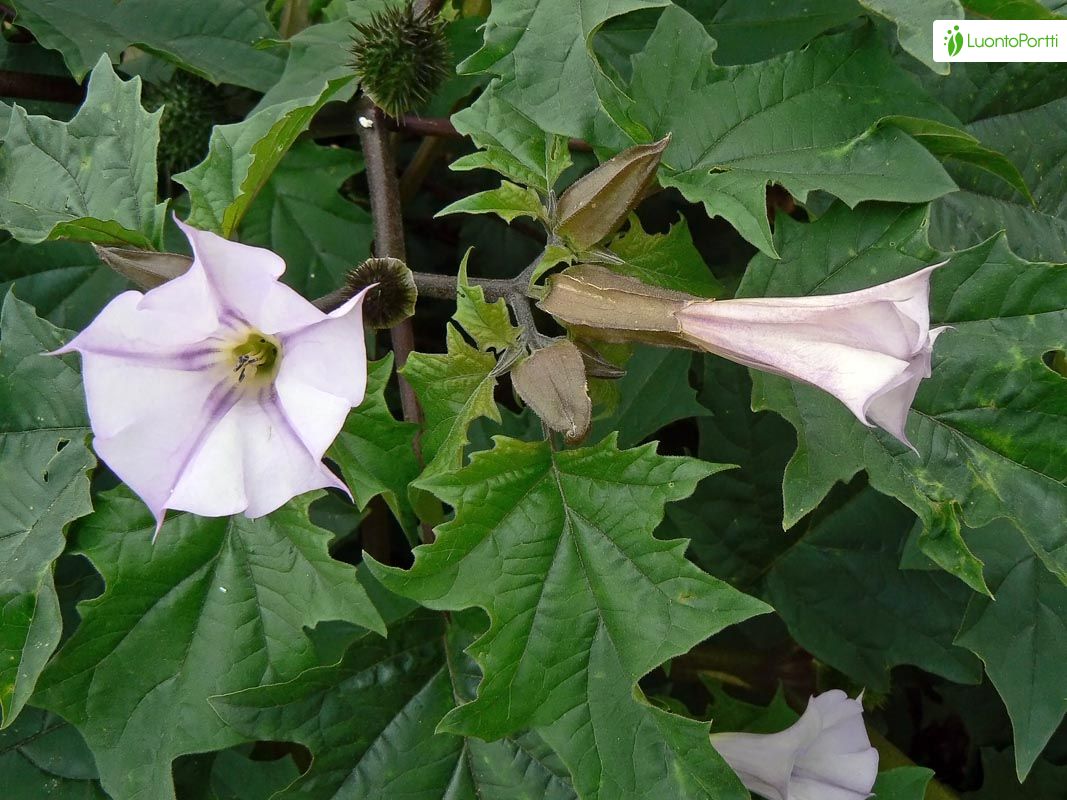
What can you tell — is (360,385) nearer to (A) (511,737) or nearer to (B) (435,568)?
(B) (435,568)

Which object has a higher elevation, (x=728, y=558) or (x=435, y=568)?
(x=435, y=568)

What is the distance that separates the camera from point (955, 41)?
892 millimetres

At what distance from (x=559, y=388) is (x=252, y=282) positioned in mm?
246

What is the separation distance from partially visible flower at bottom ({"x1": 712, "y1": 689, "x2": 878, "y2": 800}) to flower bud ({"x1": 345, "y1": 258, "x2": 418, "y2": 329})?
51 centimetres

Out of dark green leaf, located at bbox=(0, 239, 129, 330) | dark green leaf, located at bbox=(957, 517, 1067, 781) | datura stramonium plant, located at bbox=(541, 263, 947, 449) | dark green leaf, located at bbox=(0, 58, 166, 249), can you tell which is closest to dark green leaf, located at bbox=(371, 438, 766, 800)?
datura stramonium plant, located at bbox=(541, 263, 947, 449)

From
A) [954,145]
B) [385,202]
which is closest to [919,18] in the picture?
[954,145]

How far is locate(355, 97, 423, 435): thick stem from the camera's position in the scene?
97 cm

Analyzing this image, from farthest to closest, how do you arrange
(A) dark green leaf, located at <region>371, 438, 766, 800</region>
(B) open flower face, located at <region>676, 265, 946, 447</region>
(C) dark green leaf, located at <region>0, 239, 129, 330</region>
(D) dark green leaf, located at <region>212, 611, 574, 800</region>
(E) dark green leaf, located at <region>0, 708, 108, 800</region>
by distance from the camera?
(C) dark green leaf, located at <region>0, 239, 129, 330</region>
(E) dark green leaf, located at <region>0, 708, 108, 800</region>
(D) dark green leaf, located at <region>212, 611, 574, 800</region>
(A) dark green leaf, located at <region>371, 438, 766, 800</region>
(B) open flower face, located at <region>676, 265, 946, 447</region>

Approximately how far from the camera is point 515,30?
2.75 feet

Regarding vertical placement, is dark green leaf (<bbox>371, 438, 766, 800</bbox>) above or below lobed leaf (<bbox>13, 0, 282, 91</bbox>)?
below

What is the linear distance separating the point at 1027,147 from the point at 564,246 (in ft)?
1.64

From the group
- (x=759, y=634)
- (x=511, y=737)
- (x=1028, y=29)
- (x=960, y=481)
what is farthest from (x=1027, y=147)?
(x=511, y=737)

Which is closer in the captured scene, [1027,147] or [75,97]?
[1027,147]

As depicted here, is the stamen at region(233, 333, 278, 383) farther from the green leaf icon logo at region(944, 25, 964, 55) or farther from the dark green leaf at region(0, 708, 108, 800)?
the green leaf icon logo at region(944, 25, 964, 55)
